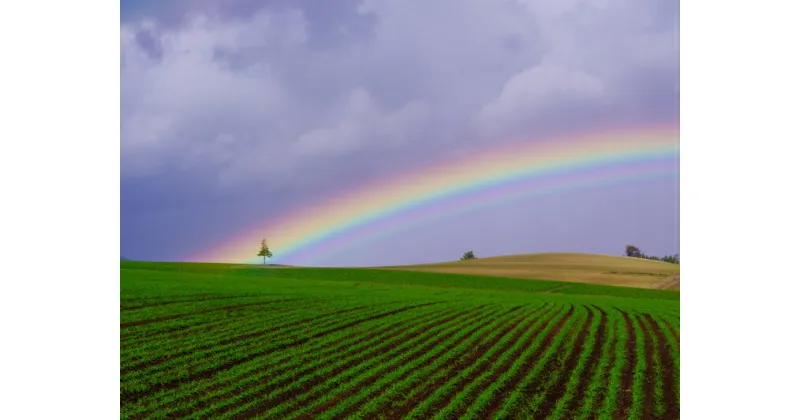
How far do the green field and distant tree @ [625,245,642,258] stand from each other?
0.97 m

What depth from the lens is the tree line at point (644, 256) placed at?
28.9ft

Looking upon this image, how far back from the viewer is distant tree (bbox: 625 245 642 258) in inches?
366

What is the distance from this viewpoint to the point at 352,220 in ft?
33.5

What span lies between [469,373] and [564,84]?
500cm

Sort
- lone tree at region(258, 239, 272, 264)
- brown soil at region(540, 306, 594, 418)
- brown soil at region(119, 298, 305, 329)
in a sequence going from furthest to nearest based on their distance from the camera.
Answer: brown soil at region(119, 298, 305, 329), lone tree at region(258, 239, 272, 264), brown soil at region(540, 306, 594, 418)

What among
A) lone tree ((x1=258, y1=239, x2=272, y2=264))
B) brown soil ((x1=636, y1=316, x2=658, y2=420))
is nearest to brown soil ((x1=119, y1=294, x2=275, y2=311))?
lone tree ((x1=258, y1=239, x2=272, y2=264))

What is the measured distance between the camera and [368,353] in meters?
9.54

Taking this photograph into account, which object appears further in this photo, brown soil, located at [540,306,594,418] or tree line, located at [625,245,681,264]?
tree line, located at [625,245,681,264]

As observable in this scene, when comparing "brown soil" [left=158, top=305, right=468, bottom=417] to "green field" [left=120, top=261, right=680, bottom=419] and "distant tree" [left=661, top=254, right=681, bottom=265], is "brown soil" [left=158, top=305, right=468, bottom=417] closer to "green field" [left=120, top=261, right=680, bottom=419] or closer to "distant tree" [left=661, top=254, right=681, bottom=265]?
"green field" [left=120, top=261, right=680, bottom=419]

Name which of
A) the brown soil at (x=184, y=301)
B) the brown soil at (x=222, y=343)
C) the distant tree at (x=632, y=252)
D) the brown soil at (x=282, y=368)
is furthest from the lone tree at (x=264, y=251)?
the distant tree at (x=632, y=252)

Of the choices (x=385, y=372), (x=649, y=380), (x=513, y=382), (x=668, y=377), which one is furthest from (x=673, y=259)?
(x=385, y=372)

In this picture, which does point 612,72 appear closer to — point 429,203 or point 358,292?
point 429,203
